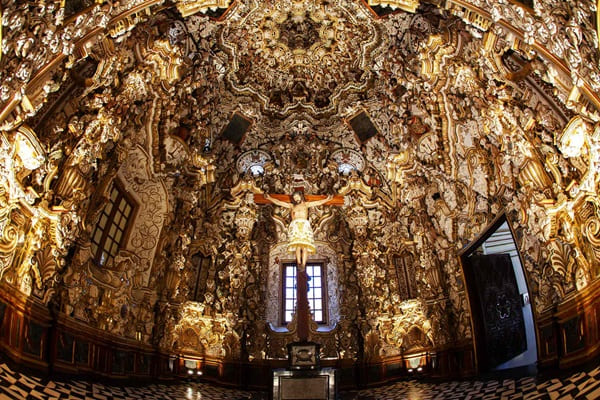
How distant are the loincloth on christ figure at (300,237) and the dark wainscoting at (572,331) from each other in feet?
16.3

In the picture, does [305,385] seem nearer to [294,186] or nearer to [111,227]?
[111,227]

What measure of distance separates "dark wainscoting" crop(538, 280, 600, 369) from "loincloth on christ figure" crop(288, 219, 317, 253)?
4.98 meters

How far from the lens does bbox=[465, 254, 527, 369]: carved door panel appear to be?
1141cm

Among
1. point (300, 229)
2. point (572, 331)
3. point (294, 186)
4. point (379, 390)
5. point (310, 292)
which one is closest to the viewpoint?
point (572, 331)

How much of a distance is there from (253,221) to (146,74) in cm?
549

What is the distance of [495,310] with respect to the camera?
11.8 metres

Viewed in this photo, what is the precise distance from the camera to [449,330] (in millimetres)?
12008

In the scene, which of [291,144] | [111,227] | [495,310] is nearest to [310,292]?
[291,144]

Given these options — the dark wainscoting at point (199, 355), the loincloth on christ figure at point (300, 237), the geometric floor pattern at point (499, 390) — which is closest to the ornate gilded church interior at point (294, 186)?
the dark wainscoting at point (199, 355)

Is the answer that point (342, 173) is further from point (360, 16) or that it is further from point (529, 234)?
point (529, 234)

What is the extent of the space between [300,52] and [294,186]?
3682mm

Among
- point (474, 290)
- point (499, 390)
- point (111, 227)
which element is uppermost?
point (111, 227)

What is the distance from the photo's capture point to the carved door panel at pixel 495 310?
1141 centimetres

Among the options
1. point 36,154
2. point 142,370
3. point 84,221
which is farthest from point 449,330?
point 36,154
